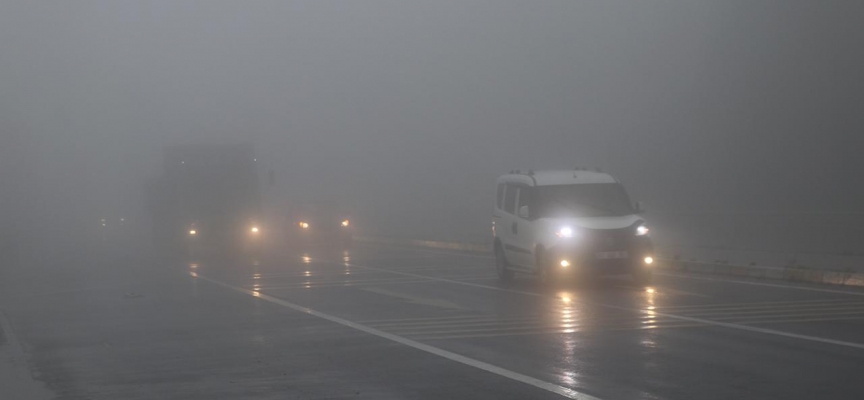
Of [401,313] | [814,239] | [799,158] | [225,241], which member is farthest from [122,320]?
[799,158]

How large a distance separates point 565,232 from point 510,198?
8.91 ft

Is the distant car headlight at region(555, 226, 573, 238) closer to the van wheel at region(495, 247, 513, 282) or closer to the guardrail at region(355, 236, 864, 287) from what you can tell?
the van wheel at region(495, 247, 513, 282)

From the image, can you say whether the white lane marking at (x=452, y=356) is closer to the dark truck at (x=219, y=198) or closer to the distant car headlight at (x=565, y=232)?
the distant car headlight at (x=565, y=232)

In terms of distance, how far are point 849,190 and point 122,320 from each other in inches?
1406

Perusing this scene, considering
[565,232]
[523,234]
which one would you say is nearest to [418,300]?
[565,232]

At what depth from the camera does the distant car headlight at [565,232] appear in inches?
741

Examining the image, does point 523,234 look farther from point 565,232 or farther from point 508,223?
point 565,232

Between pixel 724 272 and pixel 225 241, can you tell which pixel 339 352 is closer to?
pixel 724 272

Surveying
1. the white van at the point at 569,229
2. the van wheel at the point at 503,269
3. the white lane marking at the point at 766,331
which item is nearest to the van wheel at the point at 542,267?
the white van at the point at 569,229

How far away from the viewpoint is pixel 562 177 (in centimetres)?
2059

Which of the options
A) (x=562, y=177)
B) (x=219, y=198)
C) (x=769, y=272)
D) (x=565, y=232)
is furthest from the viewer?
(x=219, y=198)

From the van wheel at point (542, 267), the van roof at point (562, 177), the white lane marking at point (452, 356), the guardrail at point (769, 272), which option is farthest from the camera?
the van roof at point (562, 177)

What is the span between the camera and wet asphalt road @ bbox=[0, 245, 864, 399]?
9047 mm

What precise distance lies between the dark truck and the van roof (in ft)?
67.7
